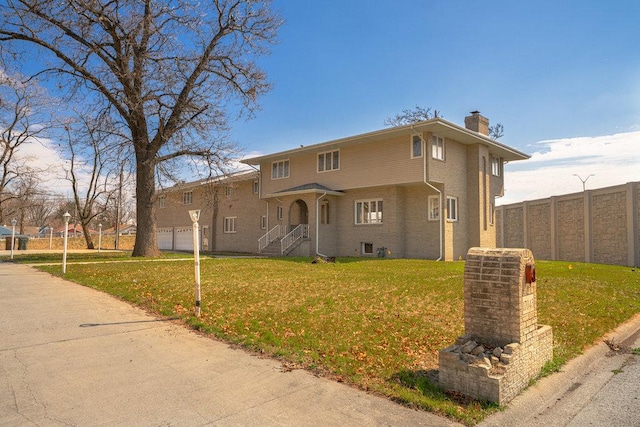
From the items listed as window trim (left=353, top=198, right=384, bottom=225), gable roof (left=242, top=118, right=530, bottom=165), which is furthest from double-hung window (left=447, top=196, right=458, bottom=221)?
window trim (left=353, top=198, right=384, bottom=225)

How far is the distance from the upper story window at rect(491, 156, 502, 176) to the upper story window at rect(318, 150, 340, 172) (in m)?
9.42

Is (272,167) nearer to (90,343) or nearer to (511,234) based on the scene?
(511,234)

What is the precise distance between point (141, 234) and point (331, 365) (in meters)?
18.8

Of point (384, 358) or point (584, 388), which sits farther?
point (384, 358)

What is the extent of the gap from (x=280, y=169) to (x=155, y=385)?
25.0m

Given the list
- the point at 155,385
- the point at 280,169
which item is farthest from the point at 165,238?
the point at 155,385

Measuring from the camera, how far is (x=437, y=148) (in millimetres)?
21641

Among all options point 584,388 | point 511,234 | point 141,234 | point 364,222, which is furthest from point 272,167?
point 584,388

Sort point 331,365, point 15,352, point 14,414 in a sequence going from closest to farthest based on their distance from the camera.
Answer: point 14,414 → point 331,365 → point 15,352

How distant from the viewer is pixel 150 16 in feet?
61.6

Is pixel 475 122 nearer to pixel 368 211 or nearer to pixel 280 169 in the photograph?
pixel 368 211

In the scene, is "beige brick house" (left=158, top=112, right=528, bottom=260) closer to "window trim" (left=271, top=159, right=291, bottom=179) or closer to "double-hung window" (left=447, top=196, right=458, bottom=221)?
"double-hung window" (left=447, top=196, right=458, bottom=221)

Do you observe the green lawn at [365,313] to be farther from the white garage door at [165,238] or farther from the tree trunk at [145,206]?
the white garage door at [165,238]

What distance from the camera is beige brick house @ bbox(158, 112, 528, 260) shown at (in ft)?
70.8
